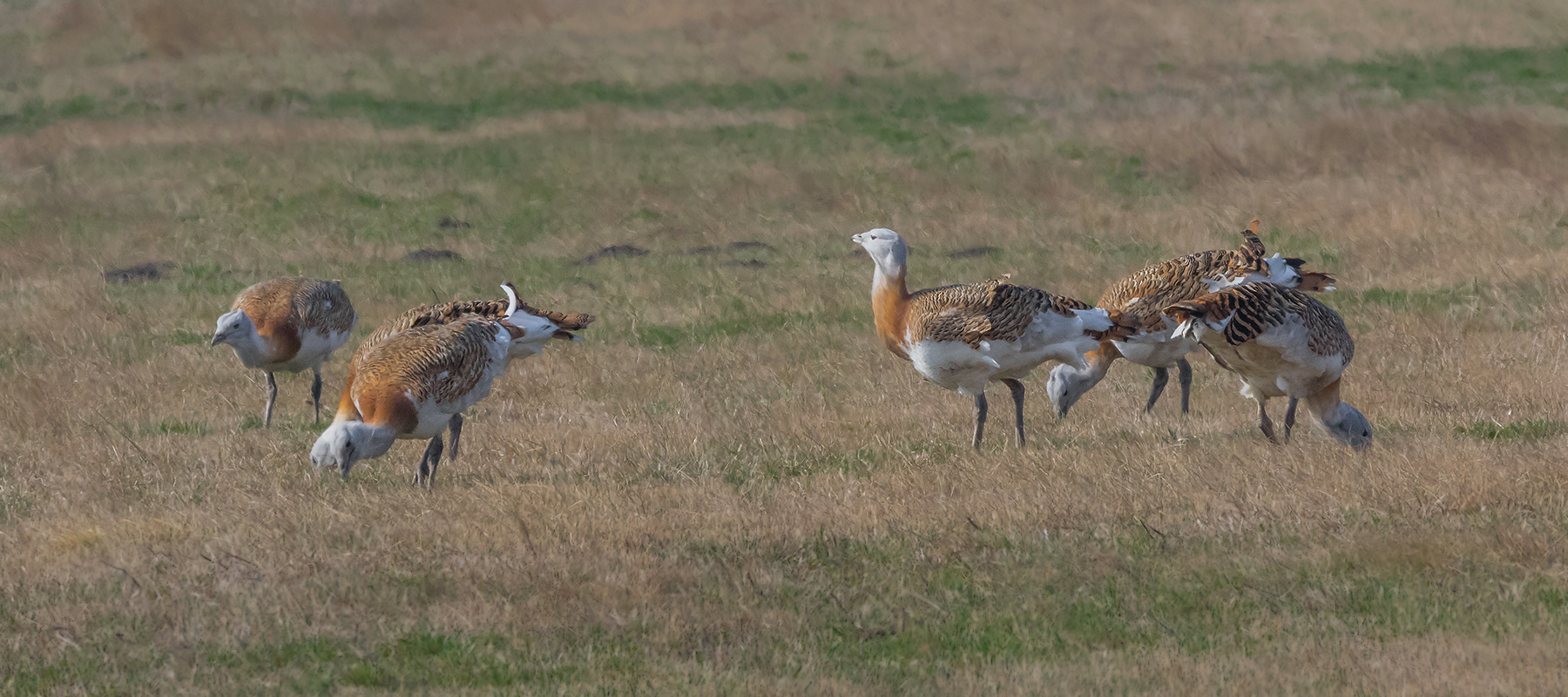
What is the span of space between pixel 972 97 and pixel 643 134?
722cm

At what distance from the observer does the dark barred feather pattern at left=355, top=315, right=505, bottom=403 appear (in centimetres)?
857

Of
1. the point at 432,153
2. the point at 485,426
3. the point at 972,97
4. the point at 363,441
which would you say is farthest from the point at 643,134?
the point at 363,441

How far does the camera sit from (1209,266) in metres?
10.8

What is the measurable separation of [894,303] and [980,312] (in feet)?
2.17

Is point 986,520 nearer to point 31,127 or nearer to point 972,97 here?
point 972,97

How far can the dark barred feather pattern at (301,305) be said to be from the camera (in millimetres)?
11086

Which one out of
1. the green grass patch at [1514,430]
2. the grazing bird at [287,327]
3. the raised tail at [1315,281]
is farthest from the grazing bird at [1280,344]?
the grazing bird at [287,327]

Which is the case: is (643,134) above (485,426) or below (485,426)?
below

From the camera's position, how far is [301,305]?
36.9 ft

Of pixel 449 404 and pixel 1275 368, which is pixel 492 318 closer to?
pixel 449 404

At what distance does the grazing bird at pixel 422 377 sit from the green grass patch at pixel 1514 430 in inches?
221

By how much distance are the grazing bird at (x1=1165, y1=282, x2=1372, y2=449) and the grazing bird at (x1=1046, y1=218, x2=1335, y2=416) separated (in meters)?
1.01

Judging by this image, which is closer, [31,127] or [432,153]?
[432,153]

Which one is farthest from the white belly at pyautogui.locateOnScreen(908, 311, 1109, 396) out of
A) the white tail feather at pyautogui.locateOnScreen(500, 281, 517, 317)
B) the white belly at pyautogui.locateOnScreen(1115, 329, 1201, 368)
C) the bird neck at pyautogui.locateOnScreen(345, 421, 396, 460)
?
the bird neck at pyautogui.locateOnScreen(345, 421, 396, 460)
